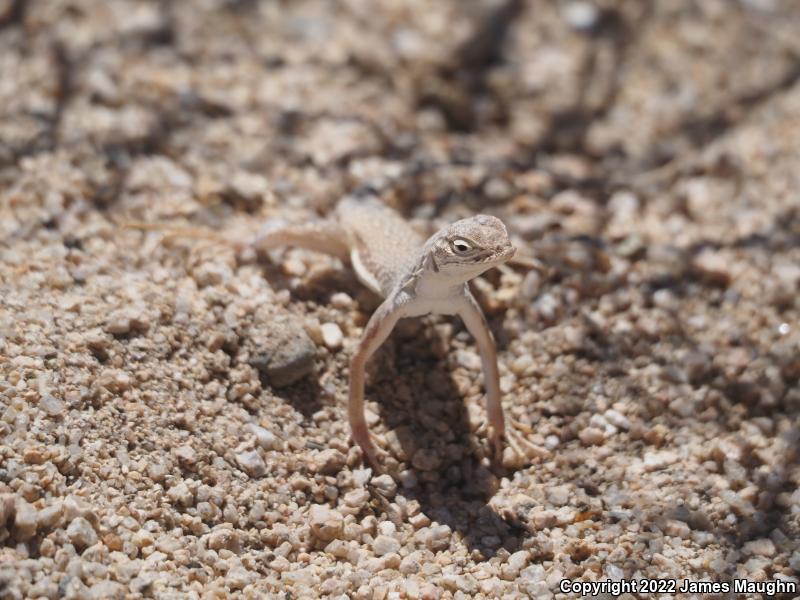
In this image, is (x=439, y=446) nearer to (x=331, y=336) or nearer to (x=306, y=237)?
(x=331, y=336)

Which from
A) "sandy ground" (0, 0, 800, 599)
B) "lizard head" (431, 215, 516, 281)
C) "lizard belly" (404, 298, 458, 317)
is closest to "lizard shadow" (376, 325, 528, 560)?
"sandy ground" (0, 0, 800, 599)

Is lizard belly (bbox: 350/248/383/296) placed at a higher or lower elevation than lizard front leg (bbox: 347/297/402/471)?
higher

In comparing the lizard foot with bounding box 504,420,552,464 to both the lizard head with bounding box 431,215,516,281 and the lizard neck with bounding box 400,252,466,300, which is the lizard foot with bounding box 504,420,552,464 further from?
the lizard head with bounding box 431,215,516,281

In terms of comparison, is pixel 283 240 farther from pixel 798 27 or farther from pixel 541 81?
pixel 798 27

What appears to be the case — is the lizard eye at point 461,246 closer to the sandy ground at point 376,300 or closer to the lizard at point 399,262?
the lizard at point 399,262

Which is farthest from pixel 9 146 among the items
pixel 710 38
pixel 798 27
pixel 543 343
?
pixel 798 27

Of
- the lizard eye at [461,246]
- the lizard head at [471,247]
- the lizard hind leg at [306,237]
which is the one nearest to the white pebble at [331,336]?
the lizard hind leg at [306,237]
